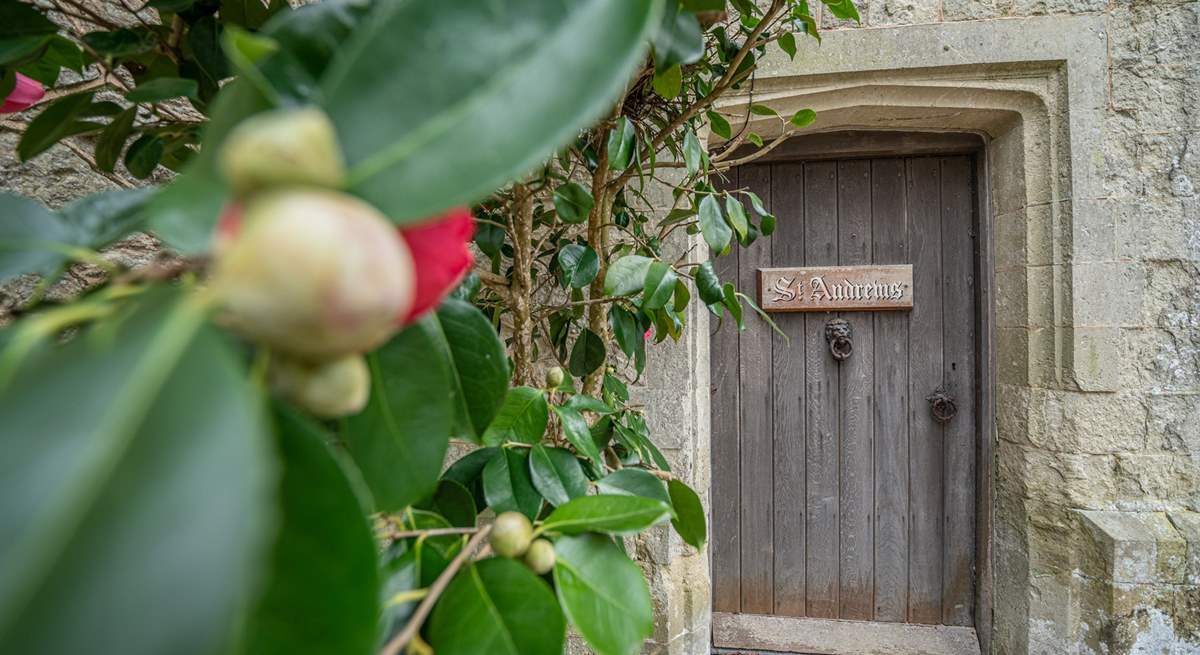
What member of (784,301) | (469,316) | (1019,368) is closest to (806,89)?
(784,301)

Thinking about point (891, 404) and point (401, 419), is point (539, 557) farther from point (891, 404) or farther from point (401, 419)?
point (891, 404)

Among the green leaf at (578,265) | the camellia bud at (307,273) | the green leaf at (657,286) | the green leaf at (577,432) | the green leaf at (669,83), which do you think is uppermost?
the green leaf at (669,83)

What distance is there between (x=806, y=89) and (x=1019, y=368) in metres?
0.90

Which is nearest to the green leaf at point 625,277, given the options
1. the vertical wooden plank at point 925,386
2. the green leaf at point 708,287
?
the green leaf at point 708,287

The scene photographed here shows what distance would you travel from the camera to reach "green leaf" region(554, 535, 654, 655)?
1.03 ft

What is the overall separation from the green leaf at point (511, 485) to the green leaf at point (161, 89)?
0.38m

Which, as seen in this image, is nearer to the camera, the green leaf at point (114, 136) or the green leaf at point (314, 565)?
the green leaf at point (314, 565)

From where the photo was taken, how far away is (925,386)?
1.60 meters

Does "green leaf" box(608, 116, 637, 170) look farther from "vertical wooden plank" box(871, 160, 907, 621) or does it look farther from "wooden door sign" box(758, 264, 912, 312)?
"vertical wooden plank" box(871, 160, 907, 621)

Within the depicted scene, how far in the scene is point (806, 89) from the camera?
1387 millimetres

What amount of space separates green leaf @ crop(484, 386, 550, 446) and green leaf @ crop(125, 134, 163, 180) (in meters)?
0.39

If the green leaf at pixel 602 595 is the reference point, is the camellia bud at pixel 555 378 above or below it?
above

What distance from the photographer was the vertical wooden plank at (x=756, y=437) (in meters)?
1.65

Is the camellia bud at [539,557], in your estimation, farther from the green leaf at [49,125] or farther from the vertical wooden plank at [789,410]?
the vertical wooden plank at [789,410]
